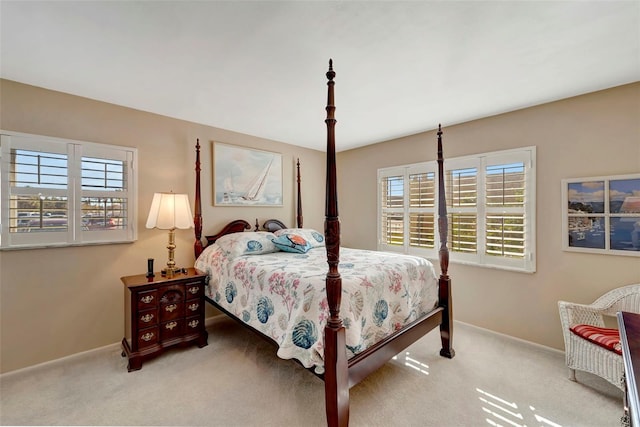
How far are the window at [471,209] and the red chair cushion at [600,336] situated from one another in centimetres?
73

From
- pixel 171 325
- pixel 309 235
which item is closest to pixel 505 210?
pixel 309 235

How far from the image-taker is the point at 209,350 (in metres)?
2.63

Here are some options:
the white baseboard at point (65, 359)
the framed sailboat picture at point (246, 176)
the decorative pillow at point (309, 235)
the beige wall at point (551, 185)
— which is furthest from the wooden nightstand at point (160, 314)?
the beige wall at point (551, 185)

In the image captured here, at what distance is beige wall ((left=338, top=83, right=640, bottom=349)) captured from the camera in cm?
227

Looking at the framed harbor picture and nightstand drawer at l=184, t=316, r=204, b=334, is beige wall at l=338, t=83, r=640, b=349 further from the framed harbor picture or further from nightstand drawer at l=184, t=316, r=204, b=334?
nightstand drawer at l=184, t=316, r=204, b=334

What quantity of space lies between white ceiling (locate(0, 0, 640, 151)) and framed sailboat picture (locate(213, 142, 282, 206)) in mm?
793

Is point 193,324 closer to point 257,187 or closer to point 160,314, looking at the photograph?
point 160,314

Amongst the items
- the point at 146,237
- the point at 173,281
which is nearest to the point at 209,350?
the point at 173,281

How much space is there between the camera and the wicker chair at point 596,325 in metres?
1.86

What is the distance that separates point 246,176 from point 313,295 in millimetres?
2371

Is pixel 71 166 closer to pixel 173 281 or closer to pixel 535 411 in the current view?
pixel 173 281

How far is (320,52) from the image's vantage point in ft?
5.95

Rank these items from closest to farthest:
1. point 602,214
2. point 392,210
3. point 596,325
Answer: point 596,325 → point 602,214 → point 392,210

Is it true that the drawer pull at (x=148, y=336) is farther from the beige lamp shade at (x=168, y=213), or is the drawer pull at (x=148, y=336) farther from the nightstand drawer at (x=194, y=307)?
the beige lamp shade at (x=168, y=213)
